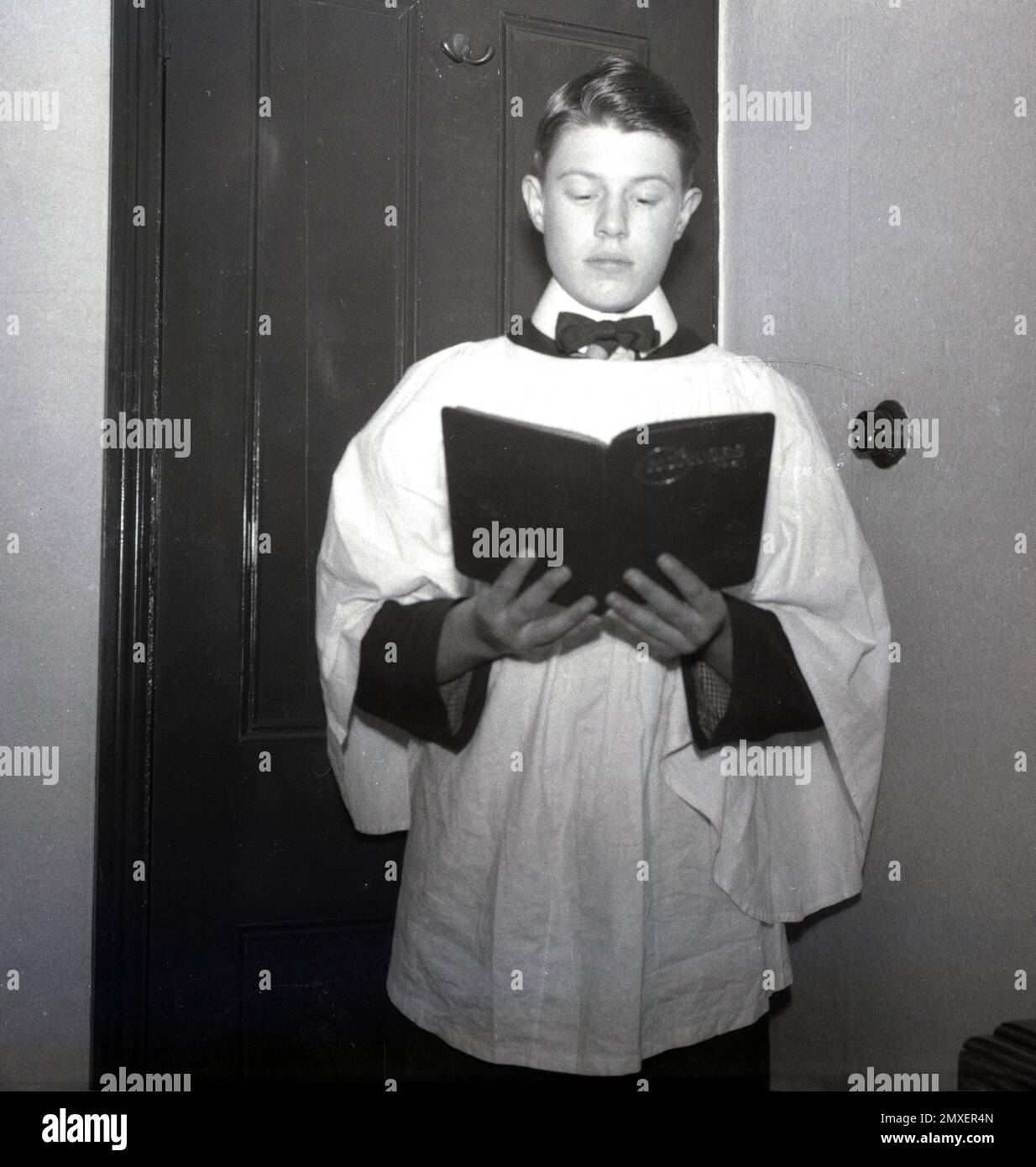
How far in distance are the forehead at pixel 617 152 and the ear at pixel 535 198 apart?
0.17 feet

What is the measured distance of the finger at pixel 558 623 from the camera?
91 cm

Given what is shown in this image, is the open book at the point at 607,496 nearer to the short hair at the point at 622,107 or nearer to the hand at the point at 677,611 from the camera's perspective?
the hand at the point at 677,611

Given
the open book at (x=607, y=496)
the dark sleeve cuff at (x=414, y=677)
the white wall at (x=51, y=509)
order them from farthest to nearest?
the white wall at (x=51, y=509) < the dark sleeve cuff at (x=414, y=677) < the open book at (x=607, y=496)

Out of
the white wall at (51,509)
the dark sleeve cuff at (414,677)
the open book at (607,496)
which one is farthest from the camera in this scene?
the white wall at (51,509)

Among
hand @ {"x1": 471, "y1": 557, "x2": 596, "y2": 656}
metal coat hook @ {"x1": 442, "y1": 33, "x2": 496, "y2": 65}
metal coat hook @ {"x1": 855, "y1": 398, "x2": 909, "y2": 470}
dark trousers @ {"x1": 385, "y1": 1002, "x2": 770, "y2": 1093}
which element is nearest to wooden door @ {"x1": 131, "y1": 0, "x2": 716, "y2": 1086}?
metal coat hook @ {"x1": 442, "y1": 33, "x2": 496, "y2": 65}

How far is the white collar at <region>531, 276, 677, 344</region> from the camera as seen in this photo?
1046 mm

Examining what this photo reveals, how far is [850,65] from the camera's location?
3.92ft

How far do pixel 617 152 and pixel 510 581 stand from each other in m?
0.40

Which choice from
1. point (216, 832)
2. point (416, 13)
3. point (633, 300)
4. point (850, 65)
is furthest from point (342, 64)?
point (216, 832)

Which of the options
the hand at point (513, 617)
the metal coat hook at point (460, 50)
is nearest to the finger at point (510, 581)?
the hand at point (513, 617)

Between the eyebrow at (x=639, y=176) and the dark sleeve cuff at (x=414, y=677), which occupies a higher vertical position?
the eyebrow at (x=639, y=176)

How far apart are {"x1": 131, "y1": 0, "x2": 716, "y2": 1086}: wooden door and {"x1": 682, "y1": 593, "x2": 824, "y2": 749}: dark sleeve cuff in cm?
41

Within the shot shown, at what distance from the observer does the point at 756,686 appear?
3.21 ft

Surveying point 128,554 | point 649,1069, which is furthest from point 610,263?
point 649,1069
